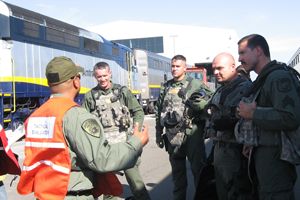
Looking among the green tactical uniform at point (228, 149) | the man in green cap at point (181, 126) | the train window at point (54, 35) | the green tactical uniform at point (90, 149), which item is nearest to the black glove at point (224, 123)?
the green tactical uniform at point (228, 149)

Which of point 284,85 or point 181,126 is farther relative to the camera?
point 181,126

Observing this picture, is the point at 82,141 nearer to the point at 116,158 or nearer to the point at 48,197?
the point at 116,158

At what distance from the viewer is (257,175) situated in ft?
12.7

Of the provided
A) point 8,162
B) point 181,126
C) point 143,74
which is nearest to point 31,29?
point 181,126

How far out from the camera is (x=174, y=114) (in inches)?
247

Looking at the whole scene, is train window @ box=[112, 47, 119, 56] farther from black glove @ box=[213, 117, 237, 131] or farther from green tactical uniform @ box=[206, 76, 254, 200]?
black glove @ box=[213, 117, 237, 131]

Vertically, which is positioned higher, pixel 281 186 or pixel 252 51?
pixel 252 51

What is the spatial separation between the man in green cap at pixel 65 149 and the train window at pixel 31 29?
13.4m

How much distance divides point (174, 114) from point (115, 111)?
2.70ft

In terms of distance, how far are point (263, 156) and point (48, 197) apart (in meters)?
1.81

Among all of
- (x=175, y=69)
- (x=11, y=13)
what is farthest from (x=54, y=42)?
(x=175, y=69)

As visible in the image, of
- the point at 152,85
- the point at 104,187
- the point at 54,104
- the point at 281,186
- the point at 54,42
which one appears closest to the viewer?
the point at 54,104

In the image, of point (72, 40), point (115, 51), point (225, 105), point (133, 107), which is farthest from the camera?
point (115, 51)

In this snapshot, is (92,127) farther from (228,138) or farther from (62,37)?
(62,37)
